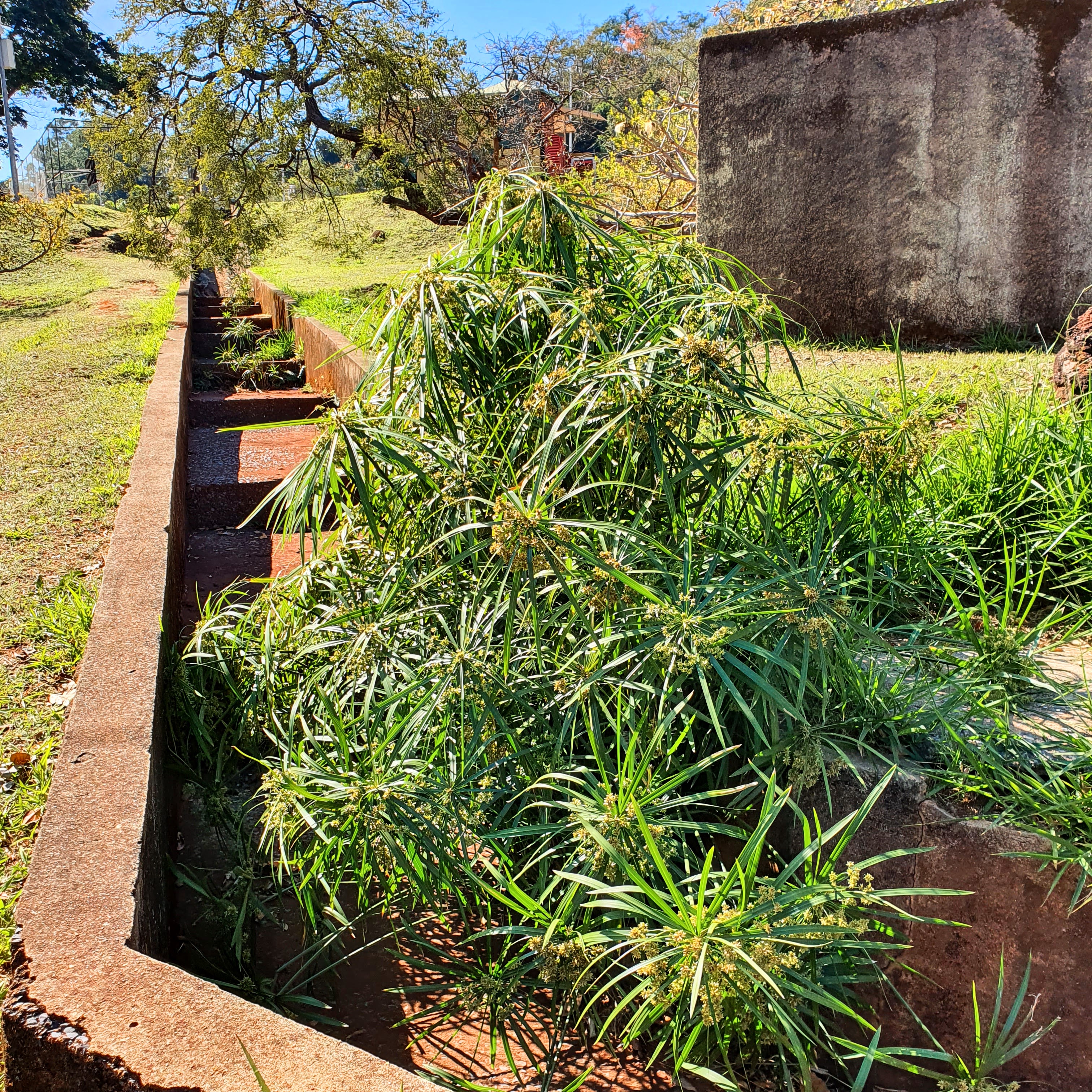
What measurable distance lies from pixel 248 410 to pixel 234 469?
142cm

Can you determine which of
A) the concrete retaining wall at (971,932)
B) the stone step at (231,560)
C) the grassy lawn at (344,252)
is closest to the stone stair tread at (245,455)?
the stone step at (231,560)

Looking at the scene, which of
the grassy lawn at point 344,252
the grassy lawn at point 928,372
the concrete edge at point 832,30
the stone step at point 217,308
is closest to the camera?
the grassy lawn at point 928,372

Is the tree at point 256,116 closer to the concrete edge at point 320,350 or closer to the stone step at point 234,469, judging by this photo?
the concrete edge at point 320,350

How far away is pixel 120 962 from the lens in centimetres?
157

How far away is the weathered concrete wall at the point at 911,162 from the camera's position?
5.02m

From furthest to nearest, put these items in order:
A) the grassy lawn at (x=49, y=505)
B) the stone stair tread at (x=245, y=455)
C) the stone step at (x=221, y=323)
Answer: the stone step at (x=221, y=323) → the stone stair tread at (x=245, y=455) → the grassy lawn at (x=49, y=505)

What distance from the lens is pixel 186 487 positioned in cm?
514

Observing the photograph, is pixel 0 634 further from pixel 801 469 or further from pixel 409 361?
pixel 801 469

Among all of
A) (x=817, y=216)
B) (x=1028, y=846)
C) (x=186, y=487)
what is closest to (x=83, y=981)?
(x=1028, y=846)

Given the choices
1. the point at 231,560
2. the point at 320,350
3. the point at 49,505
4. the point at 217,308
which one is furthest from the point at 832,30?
the point at 217,308

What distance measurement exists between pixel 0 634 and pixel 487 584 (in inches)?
76.1

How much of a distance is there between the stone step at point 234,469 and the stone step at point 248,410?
0.14 meters

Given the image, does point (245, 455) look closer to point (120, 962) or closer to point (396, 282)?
point (396, 282)

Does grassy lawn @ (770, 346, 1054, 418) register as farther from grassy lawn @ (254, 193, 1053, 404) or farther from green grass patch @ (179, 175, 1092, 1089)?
green grass patch @ (179, 175, 1092, 1089)
